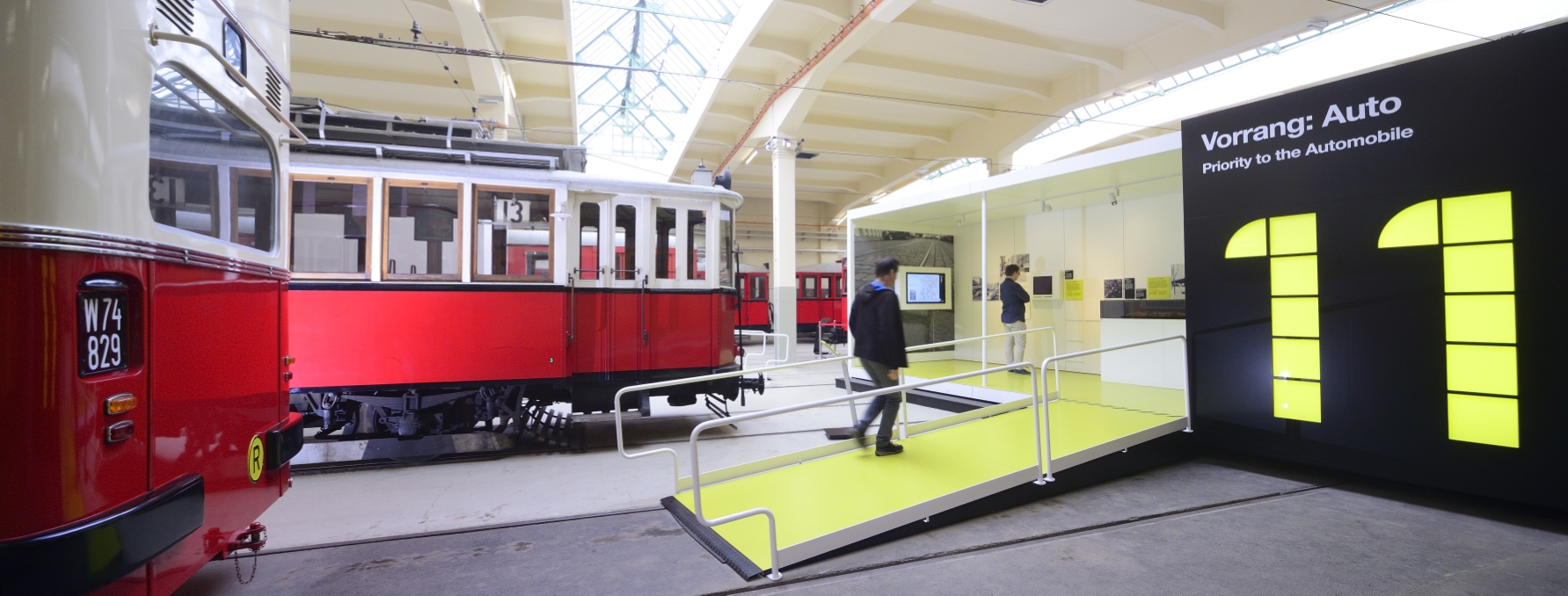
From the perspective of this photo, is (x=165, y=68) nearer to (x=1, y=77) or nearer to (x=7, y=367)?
(x=1, y=77)

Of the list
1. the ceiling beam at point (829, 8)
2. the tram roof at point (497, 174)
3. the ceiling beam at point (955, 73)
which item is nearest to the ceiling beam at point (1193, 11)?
the ceiling beam at point (955, 73)

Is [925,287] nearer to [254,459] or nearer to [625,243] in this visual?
[625,243]

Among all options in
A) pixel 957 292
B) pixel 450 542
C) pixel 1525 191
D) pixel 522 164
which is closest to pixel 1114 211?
pixel 957 292

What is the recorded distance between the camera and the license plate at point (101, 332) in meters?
1.83

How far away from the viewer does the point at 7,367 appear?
1.62 metres

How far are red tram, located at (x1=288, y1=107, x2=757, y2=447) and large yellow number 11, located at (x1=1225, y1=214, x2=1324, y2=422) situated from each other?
4.84m

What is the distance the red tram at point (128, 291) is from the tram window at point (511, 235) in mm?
3057

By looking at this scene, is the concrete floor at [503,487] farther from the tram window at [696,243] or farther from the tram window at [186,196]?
the tram window at [186,196]

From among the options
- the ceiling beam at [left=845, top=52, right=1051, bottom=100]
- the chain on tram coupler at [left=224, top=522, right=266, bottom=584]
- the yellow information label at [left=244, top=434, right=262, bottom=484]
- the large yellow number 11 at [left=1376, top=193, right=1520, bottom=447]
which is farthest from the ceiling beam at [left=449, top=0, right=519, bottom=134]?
the large yellow number 11 at [left=1376, top=193, right=1520, bottom=447]

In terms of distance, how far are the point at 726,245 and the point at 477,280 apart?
8.43 feet

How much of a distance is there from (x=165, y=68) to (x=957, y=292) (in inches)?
410

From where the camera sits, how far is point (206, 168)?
8.27 ft

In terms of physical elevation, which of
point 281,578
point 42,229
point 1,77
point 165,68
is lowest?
point 281,578

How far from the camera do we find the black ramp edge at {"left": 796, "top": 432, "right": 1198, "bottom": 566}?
3977 mm
